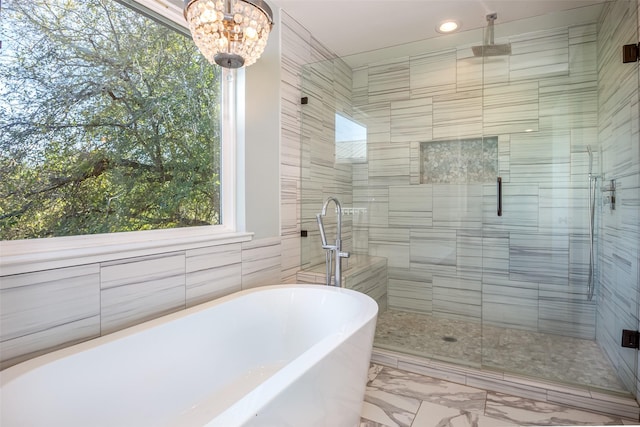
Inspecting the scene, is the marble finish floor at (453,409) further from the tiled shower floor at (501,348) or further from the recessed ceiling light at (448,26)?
the recessed ceiling light at (448,26)

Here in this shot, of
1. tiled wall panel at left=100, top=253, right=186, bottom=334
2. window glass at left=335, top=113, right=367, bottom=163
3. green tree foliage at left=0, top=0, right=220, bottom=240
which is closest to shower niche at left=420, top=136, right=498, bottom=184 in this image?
window glass at left=335, top=113, right=367, bottom=163

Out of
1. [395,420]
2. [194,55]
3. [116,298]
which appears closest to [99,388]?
[116,298]

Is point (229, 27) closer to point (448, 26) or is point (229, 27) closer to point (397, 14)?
point (397, 14)

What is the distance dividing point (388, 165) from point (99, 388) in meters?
2.69

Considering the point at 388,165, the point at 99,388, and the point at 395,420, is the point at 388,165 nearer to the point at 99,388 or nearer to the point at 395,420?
the point at 395,420

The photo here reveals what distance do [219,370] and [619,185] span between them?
2.56 meters

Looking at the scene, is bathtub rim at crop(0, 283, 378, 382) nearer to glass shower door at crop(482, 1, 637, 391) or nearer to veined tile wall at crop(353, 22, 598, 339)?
veined tile wall at crop(353, 22, 598, 339)

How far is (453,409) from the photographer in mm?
1744

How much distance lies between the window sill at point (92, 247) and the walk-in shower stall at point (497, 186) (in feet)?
3.67

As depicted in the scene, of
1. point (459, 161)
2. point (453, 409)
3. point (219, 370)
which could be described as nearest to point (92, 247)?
point (219, 370)

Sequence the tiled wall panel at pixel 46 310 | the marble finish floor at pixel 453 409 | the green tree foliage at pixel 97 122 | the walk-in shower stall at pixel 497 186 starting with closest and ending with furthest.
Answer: the tiled wall panel at pixel 46 310
the green tree foliage at pixel 97 122
the marble finish floor at pixel 453 409
the walk-in shower stall at pixel 497 186

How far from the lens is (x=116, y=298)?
4.75 ft

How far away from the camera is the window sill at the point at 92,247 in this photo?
1190mm

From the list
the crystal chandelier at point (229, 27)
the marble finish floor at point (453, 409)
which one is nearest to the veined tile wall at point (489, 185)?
the marble finish floor at point (453, 409)
